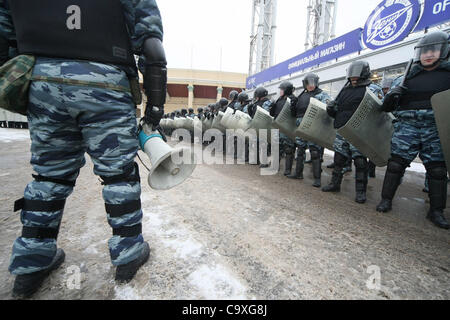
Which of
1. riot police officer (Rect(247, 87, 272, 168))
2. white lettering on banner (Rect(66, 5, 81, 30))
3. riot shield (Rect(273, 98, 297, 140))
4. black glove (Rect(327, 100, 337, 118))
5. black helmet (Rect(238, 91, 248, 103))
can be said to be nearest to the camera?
white lettering on banner (Rect(66, 5, 81, 30))

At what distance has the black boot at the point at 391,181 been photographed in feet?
7.24

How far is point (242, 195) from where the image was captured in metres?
2.53

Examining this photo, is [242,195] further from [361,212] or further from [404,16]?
[404,16]

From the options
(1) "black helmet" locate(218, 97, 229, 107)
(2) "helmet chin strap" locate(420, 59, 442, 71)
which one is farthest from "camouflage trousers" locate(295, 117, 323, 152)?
(1) "black helmet" locate(218, 97, 229, 107)

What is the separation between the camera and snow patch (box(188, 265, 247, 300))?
1.02m

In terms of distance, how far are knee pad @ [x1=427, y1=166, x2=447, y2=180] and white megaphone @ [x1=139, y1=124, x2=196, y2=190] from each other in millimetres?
2384

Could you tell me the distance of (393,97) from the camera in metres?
2.09

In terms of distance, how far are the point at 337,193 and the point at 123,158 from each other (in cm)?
281

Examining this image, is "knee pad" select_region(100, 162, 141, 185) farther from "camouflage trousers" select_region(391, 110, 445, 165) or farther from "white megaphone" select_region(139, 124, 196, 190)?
"camouflage trousers" select_region(391, 110, 445, 165)

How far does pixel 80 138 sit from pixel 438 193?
3.02 metres

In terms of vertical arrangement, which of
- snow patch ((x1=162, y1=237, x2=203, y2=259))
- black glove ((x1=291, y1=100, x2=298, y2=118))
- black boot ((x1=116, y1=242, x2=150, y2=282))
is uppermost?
black glove ((x1=291, y1=100, x2=298, y2=118))

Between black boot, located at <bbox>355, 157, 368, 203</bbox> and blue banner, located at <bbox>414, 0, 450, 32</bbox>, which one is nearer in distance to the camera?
black boot, located at <bbox>355, 157, 368, 203</bbox>

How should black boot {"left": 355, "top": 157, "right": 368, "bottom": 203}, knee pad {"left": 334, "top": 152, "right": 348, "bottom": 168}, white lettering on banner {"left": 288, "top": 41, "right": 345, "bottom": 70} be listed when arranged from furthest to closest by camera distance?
white lettering on banner {"left": 288, "top": 41, "right": 345, "bottom": 70} → knee pad {"left": 334, "top": 152, "right": 348, "bottom": 168} → black boot {"left": 355, "top": 157, "right": 368, "bottom": 203}
